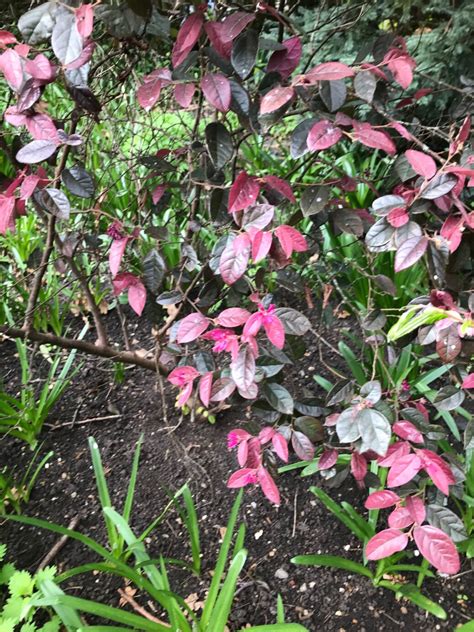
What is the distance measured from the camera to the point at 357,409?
94cm

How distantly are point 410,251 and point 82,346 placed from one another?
0.90m

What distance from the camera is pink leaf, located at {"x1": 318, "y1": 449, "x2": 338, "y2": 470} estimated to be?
1.13 m

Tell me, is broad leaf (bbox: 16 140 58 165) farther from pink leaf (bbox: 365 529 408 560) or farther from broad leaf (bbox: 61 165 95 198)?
pink leaf (bbox: 365 529 408 560)

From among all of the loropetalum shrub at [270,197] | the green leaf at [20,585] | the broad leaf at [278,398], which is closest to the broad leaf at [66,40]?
the loropetalum shrub at [270,197]

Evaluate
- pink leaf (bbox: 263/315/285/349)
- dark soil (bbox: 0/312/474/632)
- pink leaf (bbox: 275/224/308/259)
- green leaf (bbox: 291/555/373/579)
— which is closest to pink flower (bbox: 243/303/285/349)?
pink leaf (bbox: 263/315/285/349)

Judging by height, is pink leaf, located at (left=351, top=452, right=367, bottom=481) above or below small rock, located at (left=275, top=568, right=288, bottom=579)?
above

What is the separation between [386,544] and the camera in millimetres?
955

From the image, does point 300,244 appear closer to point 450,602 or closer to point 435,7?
point 450,602

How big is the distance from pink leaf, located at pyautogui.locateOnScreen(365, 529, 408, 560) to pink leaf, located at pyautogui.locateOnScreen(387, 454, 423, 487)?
109 millimetres

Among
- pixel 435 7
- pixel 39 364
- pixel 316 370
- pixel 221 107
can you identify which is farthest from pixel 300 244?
pixel 435 7

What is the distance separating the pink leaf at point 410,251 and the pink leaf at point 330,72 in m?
0.28

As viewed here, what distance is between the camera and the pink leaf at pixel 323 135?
0.83m

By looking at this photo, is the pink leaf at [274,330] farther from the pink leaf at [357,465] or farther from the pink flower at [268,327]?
the pink leaf at [357,465]

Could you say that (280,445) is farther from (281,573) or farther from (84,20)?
(84,20)
